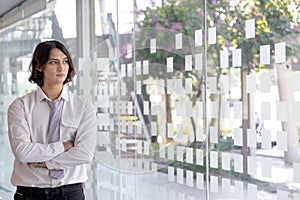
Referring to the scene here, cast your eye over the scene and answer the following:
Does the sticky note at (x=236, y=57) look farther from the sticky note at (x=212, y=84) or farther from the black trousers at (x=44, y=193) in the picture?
the black trousers at (x=44, y=193)

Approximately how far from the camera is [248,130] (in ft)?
7.29

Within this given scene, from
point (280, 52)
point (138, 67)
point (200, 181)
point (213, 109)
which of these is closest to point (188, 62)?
point (213, 109)

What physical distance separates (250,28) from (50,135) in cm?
101

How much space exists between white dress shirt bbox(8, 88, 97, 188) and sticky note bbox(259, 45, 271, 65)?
82cm

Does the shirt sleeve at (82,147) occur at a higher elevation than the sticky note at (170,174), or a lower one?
higher

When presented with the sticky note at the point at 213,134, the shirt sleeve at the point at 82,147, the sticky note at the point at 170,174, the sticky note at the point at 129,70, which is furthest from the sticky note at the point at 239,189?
the sticky note at the point at 129,70

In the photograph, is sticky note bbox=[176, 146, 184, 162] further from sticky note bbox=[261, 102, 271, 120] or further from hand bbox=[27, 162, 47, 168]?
hand bbox=[27, 162, 47, 168]

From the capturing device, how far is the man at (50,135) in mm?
2078

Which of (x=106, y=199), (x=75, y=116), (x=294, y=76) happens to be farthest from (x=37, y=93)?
(x=106, y=199)

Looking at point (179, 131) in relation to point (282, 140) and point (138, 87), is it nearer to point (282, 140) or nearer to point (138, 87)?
point (138, 87)

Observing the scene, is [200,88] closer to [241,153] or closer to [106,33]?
[241,153]

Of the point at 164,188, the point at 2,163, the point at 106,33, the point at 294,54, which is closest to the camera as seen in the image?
the point at 294,54

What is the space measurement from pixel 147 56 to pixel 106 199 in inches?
45.5

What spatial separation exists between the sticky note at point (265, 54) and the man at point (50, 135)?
80cm
